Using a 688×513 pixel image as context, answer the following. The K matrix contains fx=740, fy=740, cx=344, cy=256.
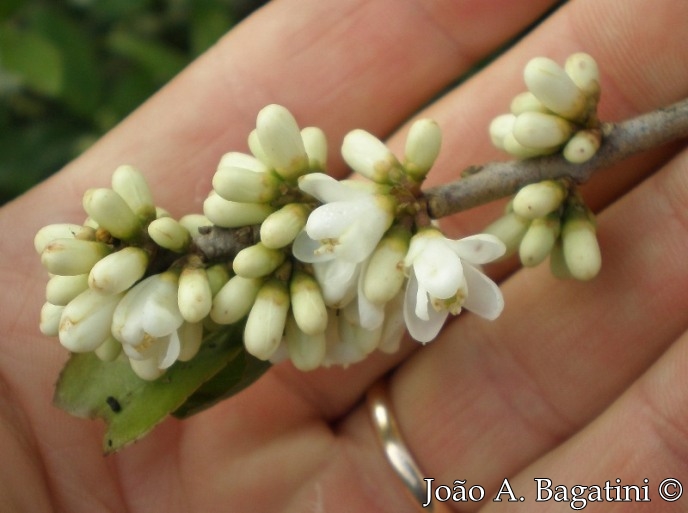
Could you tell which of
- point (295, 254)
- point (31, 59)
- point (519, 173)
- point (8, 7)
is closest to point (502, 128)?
point (519, 173)

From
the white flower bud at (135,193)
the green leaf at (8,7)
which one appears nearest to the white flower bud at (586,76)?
the white flower bud at (135,193)

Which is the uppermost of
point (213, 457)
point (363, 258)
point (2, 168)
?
point (2, 168)

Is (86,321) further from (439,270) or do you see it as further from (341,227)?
(439,270)

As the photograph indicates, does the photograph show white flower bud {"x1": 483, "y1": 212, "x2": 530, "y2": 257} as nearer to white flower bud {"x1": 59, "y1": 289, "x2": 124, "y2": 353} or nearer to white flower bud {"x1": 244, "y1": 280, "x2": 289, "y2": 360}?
white flower bud {"x1": 244, "y1": 280, "x2": 289, "y2": 360}

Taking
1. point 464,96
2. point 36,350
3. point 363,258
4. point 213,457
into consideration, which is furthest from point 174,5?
point 363,258

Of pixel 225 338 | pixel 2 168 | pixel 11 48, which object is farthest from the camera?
pixel 2 168

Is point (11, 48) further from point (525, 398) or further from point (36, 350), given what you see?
point (525, 398)

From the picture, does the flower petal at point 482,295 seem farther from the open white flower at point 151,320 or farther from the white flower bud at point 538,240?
the open white flower at point 151,320
